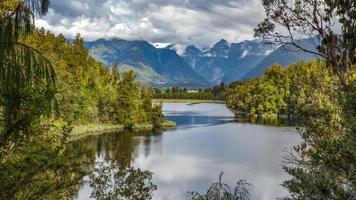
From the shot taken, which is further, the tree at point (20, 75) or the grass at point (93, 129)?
the grass at point (93, 129)

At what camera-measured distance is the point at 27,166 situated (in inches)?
319

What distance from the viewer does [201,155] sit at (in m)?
48.3

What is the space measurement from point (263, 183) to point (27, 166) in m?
29.1

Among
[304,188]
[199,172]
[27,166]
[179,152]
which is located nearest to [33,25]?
[27,166]

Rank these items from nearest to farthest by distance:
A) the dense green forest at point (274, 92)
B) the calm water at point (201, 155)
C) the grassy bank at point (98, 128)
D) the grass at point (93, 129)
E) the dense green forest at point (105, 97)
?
the calm water at point (201, 155) → the grassy bank at point (98, 128) → the grass at point (93, 129) → the dense green forest at point (105, 97) → the dense green forest at point (274, 92)

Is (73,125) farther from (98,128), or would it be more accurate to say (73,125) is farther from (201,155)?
(98,128)

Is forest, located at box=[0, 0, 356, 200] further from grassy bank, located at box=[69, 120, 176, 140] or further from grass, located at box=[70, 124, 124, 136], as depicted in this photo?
grass, located at box=[70, 124, 124, 136]

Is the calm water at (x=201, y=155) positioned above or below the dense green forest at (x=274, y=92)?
below

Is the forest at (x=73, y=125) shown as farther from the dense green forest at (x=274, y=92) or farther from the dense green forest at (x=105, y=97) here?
the dense green forest at (x=274, y=92)

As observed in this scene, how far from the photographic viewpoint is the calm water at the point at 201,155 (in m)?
34.3

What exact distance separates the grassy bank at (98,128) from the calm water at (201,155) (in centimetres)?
285

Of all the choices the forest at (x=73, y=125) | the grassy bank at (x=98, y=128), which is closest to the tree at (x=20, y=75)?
the forest at (x=73, y=125)

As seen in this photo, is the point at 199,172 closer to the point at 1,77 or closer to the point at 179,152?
the point at 179,152

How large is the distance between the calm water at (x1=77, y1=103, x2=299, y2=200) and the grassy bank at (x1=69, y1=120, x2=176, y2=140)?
9.34 ft
